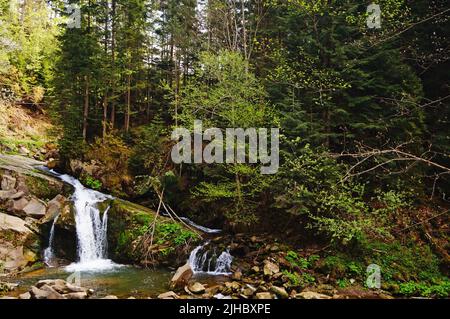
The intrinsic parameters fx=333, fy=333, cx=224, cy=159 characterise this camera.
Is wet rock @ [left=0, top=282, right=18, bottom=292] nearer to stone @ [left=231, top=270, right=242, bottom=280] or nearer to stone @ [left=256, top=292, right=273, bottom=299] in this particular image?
Result: stone @ [left=231, top=270, right=242, bottom=280]

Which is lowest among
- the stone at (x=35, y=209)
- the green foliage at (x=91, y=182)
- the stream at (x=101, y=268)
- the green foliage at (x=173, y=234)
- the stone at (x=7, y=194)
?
the stream at (x=101, y=268)

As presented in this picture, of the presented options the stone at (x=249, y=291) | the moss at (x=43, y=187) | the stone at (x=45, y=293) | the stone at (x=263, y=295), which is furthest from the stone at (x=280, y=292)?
the moss at (x=43, y=187)

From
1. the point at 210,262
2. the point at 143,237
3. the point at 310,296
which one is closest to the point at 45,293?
the point at 143,237

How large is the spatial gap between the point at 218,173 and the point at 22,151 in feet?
57.1

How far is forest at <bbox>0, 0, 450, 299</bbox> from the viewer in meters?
10.7

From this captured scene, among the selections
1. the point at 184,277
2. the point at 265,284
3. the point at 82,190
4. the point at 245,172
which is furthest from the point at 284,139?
the point at 82,190

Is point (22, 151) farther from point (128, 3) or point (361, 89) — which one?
point (361, 89)

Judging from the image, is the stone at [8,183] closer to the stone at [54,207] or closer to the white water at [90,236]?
the stone at [54,207]

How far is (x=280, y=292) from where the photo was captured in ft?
32.3

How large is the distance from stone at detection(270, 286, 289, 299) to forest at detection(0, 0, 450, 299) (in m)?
0.03

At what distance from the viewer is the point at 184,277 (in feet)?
35.0

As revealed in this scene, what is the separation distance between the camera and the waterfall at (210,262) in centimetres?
1212

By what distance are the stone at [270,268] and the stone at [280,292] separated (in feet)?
2.80

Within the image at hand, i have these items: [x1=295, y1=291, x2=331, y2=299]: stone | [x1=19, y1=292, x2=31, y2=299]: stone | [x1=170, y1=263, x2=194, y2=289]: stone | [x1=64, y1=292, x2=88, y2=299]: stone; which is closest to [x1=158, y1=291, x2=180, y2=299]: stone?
[x1=170, y1=263, x2=194, y2=289]: stone
